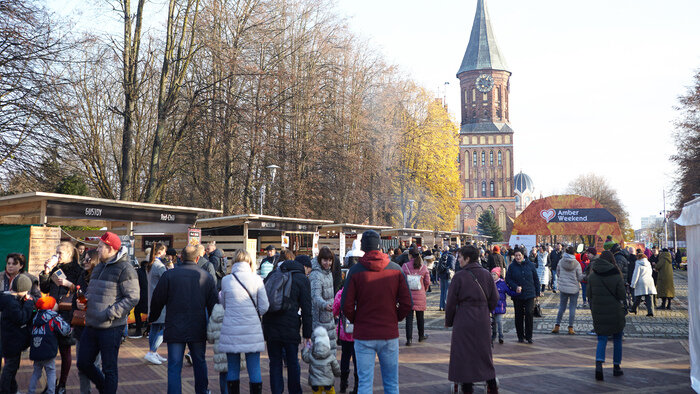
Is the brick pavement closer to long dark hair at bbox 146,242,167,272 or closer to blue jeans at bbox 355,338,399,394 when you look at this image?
long dark hair at bbox 146,242,167,272

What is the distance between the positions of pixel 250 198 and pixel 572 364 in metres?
19.5

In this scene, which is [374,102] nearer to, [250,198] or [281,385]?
[250,198]

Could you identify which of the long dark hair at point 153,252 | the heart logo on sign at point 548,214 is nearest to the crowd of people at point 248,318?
the long dark hair at point 153,252

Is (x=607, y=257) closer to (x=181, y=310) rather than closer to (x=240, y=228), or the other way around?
(x=181, y=310)

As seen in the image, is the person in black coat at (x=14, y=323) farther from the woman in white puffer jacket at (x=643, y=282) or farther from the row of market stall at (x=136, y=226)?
the woman in white puffer jacket at (x=643, y=282)

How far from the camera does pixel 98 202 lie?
12.7 m

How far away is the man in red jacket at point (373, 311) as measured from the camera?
214 inches

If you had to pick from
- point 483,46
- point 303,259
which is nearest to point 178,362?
point 303,259

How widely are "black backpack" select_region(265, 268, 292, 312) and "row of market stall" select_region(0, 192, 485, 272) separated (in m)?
7.01

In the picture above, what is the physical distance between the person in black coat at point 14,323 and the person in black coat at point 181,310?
1.42 m

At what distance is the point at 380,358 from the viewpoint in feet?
18.0

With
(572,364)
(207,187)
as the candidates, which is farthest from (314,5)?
(572,364)

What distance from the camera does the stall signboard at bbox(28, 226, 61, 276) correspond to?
11.1m

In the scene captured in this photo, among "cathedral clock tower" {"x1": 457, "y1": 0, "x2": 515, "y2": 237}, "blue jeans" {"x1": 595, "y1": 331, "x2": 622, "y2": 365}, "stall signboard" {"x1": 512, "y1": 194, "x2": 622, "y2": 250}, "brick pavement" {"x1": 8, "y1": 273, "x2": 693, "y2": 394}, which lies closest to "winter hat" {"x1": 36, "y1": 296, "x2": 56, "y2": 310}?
"brick pavement" {"x1": 8, "y1": 273, "x2": 693, "y2": 394}
